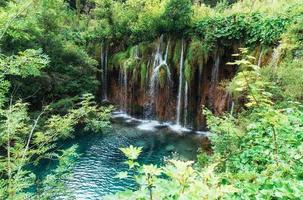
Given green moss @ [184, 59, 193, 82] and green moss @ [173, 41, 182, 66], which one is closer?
green moss @ [184, 59, 193, 82]

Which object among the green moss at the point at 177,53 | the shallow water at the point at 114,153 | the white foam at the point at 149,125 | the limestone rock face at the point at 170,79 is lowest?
the shallow water at the point at 114,153

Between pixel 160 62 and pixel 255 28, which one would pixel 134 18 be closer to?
pixel 160 62

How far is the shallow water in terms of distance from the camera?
10328 mm

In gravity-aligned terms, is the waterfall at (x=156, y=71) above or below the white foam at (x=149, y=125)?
above

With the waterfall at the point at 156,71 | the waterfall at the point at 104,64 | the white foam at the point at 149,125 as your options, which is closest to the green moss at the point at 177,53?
the waterfall at the point at 156,71

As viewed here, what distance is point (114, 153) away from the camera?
41.5ft

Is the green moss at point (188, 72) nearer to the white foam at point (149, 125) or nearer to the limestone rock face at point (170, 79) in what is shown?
the limestone rock face at point (170, 79)

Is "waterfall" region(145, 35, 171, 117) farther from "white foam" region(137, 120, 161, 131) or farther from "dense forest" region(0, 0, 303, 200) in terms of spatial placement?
"white foam" region(137, 120, 161, 131)

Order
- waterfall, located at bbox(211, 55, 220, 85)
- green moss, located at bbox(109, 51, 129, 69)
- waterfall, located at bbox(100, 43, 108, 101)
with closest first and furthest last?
waterfall, located at bbox(211, 55, 220, 85)
green moss, located at bbox(109, 51, 129, 69)
waterfall, located at bbox(100, 43, 108, 101)

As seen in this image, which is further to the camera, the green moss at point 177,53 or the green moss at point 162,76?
the green moss at point 162,76

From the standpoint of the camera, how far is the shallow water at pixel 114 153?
10.3m

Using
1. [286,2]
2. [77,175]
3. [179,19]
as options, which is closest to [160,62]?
[179,19]

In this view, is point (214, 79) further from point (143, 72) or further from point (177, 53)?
point (143, 72)

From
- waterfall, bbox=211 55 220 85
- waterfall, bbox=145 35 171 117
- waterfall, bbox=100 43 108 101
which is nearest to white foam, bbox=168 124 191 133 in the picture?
waterfall, bbox=145 35 171 117
